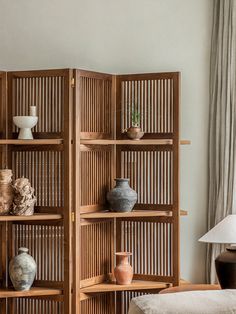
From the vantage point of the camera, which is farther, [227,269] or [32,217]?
[32,217]

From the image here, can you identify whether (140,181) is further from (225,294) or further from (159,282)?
(225,294)

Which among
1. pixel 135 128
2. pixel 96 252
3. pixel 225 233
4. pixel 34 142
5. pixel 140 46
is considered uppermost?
pixel 140 46

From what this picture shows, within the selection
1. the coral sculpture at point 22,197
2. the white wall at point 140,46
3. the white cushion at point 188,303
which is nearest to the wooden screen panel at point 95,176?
the coral sculpture at point 22,197

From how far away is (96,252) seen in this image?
15.9 feet

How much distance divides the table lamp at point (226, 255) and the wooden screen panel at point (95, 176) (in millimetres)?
823

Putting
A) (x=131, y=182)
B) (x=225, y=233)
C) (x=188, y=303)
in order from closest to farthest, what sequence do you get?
(x=188, y=303)
(x=225, y=233)
(x=131, y=182)

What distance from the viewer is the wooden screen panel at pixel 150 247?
4883 mm

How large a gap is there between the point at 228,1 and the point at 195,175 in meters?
1.27

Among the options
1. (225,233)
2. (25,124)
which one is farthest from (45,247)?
(225,233)

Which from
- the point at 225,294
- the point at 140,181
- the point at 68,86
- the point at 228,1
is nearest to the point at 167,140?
the point at 140,181

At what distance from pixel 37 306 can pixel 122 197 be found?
0.96 meters

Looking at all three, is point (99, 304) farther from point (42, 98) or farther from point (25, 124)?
point (42, 98)

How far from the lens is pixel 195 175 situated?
515cm

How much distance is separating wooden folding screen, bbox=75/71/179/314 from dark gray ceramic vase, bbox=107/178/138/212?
0.07 metres
